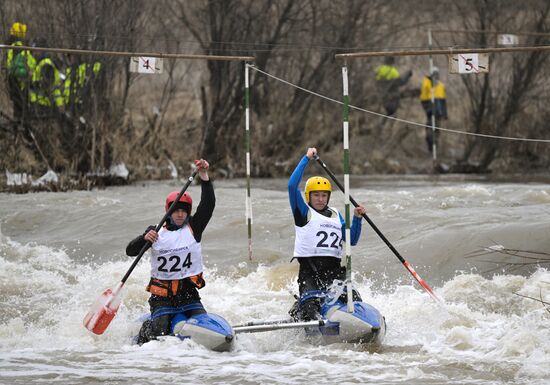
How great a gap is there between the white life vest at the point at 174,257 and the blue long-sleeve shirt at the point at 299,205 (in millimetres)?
1003

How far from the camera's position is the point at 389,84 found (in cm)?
2219

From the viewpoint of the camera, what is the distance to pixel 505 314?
9.28 metres

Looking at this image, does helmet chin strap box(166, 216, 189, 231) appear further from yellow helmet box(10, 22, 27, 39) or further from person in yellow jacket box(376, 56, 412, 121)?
person in yellow jacket box(376, 56, 412, 121)

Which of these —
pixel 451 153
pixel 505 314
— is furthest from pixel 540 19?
pixel 505 314

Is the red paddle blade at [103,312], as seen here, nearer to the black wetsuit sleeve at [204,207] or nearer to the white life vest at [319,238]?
the black wetsuit sleeve at [204,207]

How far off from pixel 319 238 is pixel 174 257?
4.37ft

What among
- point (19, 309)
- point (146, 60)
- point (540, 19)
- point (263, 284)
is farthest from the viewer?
point (540, 19)

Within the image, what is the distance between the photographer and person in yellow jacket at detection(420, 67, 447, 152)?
2136 centimetres

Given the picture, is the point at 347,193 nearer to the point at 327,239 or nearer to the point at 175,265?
the point at 327,239

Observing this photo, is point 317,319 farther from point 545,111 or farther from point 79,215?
point 545,111

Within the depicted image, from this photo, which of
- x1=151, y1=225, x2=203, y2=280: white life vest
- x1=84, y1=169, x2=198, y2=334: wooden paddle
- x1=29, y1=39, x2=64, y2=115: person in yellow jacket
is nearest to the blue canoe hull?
x1=151, y1=225, x2=203, y2=280: white life vest

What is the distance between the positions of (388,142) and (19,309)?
44.0 feet

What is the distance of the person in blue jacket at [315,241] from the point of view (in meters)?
8.55

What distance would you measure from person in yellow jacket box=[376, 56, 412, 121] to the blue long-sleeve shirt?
13.5 meters
